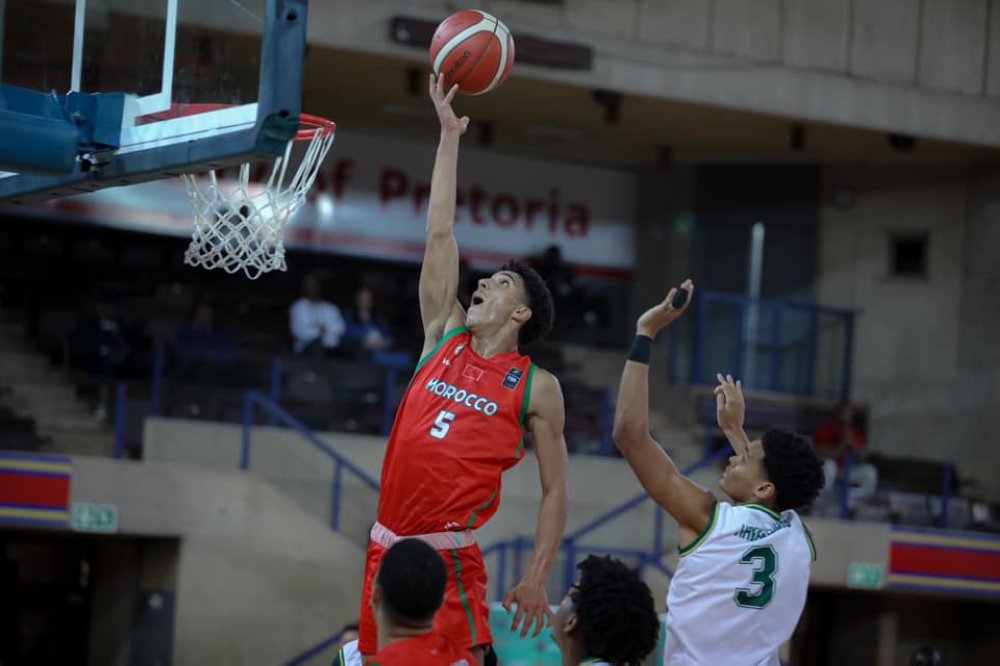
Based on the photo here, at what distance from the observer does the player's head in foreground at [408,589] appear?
12.6 feet

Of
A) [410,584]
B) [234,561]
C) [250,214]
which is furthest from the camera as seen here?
[234,561]

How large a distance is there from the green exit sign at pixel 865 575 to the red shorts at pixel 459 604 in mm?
9350

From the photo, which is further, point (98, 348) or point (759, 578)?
point (98, 348)

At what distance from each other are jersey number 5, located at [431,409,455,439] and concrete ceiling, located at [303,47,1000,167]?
371 inches

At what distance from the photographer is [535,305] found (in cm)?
539

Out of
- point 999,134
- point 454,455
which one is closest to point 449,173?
point 454,455

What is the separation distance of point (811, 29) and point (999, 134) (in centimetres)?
247

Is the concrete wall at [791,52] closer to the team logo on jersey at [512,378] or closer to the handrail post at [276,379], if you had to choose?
the handrail post at [276,379]

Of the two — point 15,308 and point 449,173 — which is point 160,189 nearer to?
point 15,308

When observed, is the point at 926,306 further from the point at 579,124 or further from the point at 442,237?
the point at 442,237

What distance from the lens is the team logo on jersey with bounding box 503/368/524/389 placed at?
524cm

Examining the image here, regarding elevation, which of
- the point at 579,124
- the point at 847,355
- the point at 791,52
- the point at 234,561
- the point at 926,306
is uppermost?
the point at 791,52

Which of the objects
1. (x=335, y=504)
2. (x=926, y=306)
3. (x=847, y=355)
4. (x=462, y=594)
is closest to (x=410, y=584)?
(x=462, y=594)

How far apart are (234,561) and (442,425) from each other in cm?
772
